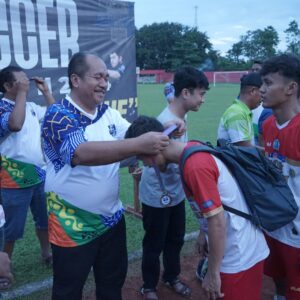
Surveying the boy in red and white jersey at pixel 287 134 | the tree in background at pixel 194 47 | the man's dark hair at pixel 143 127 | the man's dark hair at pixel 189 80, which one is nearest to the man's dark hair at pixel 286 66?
the boy in red and white jersey at pixel 287 134

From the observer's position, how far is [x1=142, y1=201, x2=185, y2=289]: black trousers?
3291mm

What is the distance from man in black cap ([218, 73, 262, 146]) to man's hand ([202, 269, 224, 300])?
1.82 m

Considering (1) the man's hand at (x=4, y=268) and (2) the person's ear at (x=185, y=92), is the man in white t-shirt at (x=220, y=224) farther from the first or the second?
(2) the person's ear at (x=185, y=92)

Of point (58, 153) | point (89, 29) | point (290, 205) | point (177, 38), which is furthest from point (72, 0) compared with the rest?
point (177, 38)

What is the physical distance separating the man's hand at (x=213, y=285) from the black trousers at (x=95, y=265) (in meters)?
0.77

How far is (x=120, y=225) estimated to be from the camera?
2.74m

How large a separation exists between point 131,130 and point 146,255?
1548 mm

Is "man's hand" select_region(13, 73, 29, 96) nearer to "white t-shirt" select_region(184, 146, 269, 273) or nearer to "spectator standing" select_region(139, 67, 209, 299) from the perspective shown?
"spectator standing" select_region(139, 67, 209, 299)

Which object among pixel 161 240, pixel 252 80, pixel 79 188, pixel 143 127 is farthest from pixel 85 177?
pixel 252 80

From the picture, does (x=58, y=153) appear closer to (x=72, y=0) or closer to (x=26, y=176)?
(x=26, y=176)

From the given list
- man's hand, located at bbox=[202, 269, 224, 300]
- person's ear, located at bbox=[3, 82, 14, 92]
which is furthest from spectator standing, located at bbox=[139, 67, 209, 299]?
person's ear, located at bbox=[3, 82, 14, 92]

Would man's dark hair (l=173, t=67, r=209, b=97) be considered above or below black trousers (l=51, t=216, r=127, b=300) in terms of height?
above

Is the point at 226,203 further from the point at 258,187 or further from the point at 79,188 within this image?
the point at 79,188

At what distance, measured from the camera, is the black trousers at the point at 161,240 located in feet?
10.8
